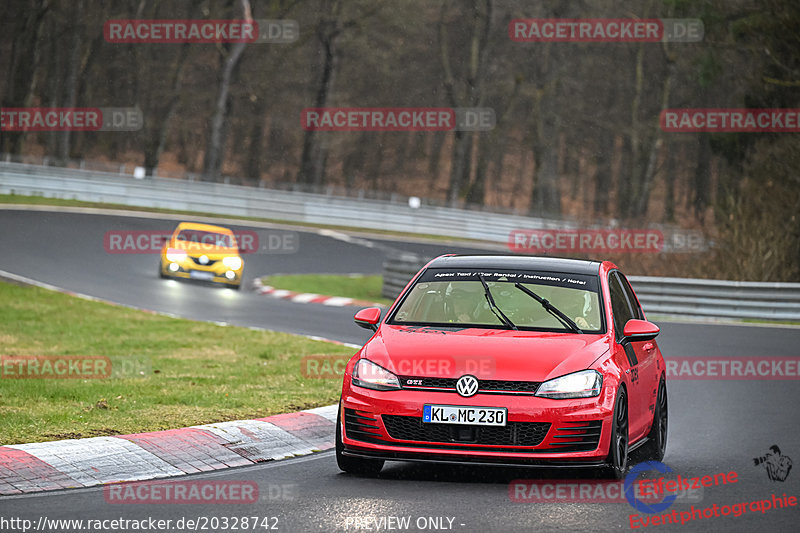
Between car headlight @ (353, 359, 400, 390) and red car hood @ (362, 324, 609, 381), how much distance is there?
0.04 meters

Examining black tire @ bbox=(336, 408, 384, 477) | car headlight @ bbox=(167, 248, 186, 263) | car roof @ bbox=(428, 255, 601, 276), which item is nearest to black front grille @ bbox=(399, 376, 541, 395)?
black tire @ bbox=(336, 408, 384, 477)

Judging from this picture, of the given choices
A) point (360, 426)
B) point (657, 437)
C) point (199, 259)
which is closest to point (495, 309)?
point (360, 426)

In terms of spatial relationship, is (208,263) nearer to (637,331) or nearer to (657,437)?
(657,437)

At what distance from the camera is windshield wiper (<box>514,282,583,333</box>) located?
8.74m

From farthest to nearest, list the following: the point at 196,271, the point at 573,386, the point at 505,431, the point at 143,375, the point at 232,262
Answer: the point at 232,262
the point at 196,271
the point at 143,375
the point at 573,386
the point at 505,431

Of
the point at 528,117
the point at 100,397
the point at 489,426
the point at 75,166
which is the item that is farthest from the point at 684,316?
the point at 528,117

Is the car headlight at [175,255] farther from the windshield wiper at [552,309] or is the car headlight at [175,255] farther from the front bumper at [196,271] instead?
the windshield wiper at [552,309]

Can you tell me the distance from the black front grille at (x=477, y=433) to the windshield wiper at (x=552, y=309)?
1123 millimetres

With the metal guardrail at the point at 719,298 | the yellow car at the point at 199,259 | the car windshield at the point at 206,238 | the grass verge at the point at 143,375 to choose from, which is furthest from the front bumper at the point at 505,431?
the car windshield at the point at 206,238

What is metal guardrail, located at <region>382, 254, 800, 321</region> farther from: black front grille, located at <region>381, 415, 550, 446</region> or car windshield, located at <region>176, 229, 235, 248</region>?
black front grille, located at <region>381, 415, 550, 446</region>

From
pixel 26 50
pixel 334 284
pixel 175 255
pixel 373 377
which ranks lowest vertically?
pixel 334 284

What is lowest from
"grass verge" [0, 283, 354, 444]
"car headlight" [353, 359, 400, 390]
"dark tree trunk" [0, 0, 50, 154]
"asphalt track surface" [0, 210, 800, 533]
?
"grass verge" [0, 283, 354, 444]

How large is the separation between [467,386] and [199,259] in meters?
20.9

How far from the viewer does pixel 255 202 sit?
48125 mm
